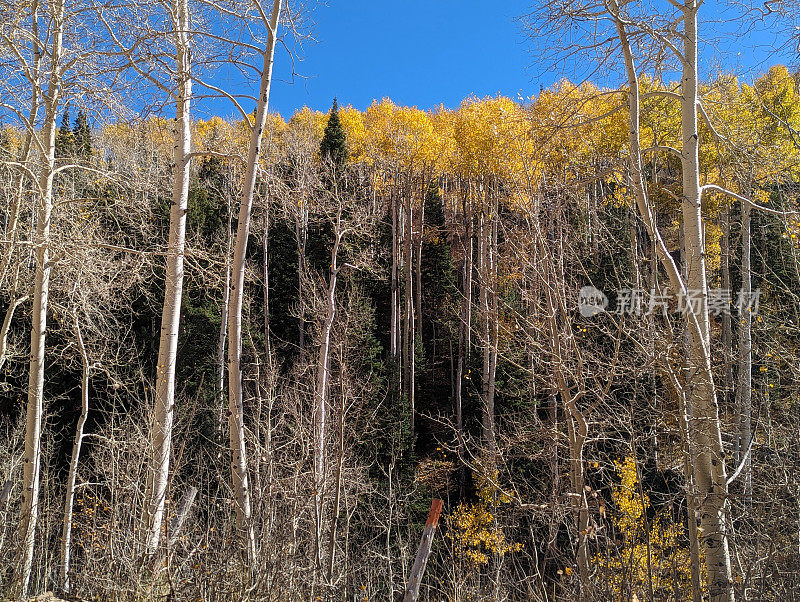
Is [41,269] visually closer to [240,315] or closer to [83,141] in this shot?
[240,315]

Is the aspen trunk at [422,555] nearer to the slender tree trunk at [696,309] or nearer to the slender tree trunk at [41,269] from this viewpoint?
the slender tree trunk at [696,309]

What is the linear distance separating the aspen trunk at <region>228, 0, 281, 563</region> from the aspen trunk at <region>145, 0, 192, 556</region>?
509mm

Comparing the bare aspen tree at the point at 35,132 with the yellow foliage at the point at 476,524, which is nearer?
the bare aspen tree at the point at 35,132

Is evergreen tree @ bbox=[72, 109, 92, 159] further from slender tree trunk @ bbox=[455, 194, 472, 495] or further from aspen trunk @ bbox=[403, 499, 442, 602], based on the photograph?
slender tree trunk @ bbox=[455, 194, 472, 495]

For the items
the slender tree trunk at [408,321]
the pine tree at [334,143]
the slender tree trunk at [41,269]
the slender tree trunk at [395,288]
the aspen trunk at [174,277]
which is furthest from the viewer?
the pine tree at [334,143]

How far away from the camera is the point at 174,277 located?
498 cm

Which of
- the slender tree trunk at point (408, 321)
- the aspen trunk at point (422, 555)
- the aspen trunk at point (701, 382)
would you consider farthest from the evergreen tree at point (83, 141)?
the slender tree trunk at point (408, 321)

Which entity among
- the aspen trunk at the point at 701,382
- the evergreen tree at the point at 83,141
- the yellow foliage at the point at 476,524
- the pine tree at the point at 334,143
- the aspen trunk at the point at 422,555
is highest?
the pine tree at the point at 334,143

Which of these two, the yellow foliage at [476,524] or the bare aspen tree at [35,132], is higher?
the bare aspen tree at [35,132]

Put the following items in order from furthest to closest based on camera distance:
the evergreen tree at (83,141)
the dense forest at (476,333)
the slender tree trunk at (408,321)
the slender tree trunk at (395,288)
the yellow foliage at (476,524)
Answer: the slender tree trunk at (395,288), the slender tree trunk at (408,321), the yellow foliage at (476,524), the evergreen tree at (83,141), the dense forest at (476,333)

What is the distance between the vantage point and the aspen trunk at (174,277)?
14.7 ft

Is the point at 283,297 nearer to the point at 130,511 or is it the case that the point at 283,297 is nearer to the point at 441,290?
the point at 441,290

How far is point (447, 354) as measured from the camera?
72.3 ft

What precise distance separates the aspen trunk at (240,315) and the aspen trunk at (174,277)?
509mm
